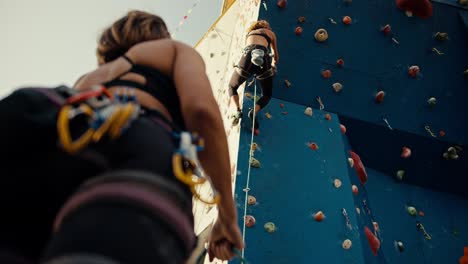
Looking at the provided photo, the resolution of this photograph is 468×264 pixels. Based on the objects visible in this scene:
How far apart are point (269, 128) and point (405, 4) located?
2516 millimetres

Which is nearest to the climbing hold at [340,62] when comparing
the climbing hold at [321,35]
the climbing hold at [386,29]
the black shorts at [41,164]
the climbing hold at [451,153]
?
the climbing hold at [321,35]

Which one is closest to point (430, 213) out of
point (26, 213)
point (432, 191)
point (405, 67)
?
point (432, 191)

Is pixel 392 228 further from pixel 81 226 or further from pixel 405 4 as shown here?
pixel 81 226

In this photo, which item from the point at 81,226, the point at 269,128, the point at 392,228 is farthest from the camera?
the point at 392,228

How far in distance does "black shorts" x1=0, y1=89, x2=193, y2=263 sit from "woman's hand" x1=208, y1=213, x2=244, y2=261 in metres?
0.28

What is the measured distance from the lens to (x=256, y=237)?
249 centimetres

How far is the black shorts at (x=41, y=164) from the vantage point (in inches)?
22.3

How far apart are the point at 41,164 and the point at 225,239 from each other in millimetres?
504

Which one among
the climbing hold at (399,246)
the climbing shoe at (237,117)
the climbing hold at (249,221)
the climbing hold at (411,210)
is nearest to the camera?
the climbing hold at (249,221)

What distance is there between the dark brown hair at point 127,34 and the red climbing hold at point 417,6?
421cm

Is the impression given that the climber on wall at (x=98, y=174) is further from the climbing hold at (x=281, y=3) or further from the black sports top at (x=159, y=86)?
the climbing hold at (x=281, y=3)

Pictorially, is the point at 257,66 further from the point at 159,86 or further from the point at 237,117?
the point at 159,86

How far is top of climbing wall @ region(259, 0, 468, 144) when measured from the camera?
160 inches

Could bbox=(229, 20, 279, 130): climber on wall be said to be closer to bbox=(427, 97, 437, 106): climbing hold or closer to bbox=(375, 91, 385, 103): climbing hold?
bbox=(375, 91, 385, 103): climbing hold
